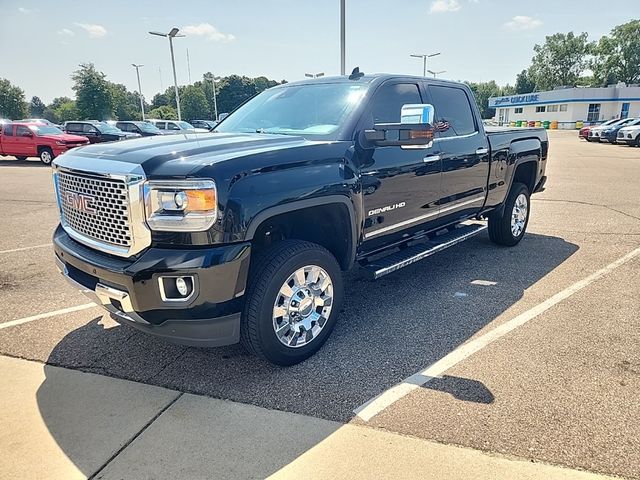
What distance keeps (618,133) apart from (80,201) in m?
30.6

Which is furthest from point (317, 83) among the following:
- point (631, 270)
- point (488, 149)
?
point (631, 270)

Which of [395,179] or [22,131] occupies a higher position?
[22,131]

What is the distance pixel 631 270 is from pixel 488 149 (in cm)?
209

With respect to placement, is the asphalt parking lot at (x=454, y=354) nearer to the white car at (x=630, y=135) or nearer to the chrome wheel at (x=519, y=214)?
the chrome wheel at (x=519, y=214)

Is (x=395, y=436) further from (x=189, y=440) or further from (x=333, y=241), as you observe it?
(x=333, y=241)

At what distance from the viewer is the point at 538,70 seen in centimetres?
9325

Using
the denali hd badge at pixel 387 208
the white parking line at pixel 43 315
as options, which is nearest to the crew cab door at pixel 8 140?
the white parking line at pixel 43 315

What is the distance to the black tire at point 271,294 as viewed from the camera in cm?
297

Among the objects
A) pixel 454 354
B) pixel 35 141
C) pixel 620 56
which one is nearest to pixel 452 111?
pixel 454 354

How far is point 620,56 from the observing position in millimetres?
79688

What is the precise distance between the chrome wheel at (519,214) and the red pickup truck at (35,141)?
703 inches

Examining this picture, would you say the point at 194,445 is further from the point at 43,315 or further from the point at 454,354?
the point at 43,315

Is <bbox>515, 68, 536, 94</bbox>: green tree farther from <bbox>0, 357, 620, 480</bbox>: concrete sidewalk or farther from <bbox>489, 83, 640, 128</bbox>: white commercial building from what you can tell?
<bbox>0, 357, 620, 480</bbox>: concrete sidewalk

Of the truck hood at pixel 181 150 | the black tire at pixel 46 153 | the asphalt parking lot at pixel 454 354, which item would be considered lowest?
the asphalt parking lot at pixel 454 354
